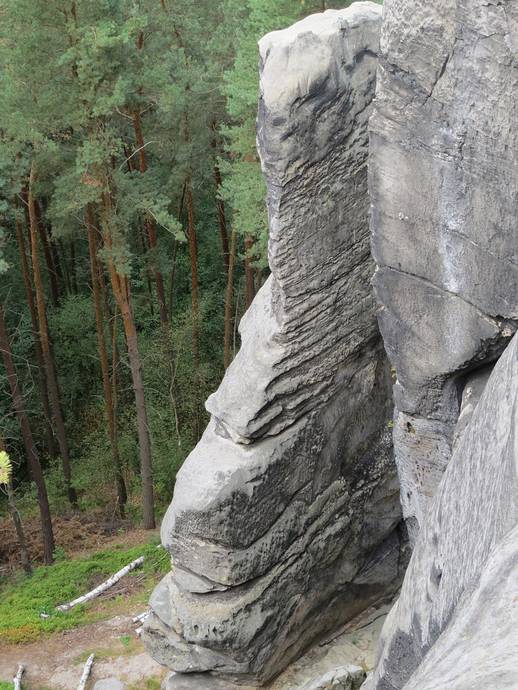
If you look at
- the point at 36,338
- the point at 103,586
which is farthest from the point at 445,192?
the point at 36,338

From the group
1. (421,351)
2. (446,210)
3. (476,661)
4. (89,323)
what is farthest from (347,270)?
(89,323)

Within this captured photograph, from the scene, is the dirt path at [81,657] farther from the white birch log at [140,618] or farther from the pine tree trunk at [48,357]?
the pine tree trunk at [48,357]

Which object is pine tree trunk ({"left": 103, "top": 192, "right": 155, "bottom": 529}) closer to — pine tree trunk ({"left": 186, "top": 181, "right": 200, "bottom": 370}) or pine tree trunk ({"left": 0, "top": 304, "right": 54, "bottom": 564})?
pine tree trunk ({"left": 0, "top": 304, "right": 54, "bottom": 564})

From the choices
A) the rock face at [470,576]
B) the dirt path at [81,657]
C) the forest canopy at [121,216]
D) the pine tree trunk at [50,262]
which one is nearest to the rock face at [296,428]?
the dirt path at [81,657]

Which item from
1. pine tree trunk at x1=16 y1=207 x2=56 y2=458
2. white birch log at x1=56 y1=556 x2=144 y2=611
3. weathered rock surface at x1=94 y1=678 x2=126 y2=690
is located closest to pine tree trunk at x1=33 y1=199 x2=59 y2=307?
pine tree trunk at x1=16 y1=207 x2=56 y2=458

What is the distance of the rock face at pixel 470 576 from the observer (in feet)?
11.5

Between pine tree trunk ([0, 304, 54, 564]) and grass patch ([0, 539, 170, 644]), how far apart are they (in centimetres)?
59

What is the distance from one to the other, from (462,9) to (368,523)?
22.2 ft

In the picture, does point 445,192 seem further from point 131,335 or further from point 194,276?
point 194,276

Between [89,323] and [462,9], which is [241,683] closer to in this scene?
[462,9]

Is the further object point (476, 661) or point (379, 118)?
point (379, 118)

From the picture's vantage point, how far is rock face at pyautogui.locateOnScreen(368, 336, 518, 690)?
3492 mm

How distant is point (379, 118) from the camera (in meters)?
7.01

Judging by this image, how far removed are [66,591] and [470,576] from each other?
11.6 m
